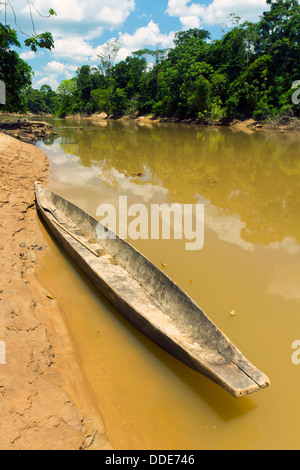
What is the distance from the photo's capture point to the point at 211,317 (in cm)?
412

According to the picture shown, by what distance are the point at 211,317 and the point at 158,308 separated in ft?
2.80

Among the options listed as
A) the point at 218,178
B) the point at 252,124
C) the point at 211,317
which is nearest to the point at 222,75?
the point at 252,124

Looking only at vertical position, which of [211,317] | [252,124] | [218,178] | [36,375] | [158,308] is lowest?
[36,375]

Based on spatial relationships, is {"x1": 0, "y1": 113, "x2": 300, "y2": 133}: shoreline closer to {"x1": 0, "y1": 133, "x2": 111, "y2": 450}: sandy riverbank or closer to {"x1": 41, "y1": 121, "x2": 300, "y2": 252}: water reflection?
{"x1": 41, "y1": 121, "x2": 300, "y2": 252}: water reflection

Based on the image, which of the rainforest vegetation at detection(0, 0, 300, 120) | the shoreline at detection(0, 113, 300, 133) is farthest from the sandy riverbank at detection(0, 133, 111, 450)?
the shoreline at detection(0, 113, 300, 133)

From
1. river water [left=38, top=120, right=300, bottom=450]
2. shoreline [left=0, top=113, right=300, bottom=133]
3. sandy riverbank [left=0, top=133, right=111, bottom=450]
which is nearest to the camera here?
sandy riverbank [left=0, top=133, right=111, bottom=450]

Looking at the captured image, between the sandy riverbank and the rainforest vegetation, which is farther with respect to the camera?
the rainforest vegetation

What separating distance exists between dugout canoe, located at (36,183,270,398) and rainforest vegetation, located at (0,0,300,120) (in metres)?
17.3

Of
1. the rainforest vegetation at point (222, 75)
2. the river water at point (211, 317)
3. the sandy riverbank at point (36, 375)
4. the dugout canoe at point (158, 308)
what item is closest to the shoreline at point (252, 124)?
the rainforest vegetation at point (222, 75)

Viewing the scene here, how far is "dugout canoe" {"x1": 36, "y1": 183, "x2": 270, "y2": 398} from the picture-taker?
9.09 feet

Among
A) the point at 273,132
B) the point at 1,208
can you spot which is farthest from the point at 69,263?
the point at 273,132

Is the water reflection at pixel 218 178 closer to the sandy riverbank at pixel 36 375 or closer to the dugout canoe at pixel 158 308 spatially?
the dugout canoe at pixel 158 308

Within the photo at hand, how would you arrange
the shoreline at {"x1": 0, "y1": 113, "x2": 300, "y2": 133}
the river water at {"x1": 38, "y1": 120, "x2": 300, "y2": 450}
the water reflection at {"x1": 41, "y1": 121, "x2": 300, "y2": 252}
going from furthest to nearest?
the shoreline at {"x1": 0, "y1": 113, "x2": 300, "y2": 133} → the water reflection at {"x1": 41, "y1": 121, "x2": 300, "y2": 252} → the river water at {"x1": 38, "y1": 120, "x2": 300, "y2": 450}

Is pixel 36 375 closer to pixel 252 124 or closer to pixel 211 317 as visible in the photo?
pixel 211 317
